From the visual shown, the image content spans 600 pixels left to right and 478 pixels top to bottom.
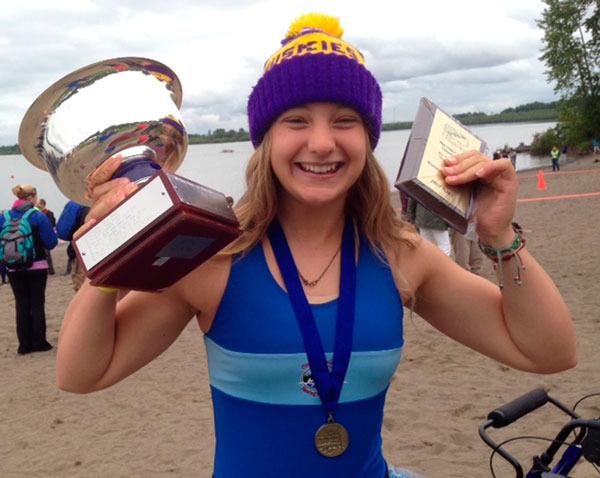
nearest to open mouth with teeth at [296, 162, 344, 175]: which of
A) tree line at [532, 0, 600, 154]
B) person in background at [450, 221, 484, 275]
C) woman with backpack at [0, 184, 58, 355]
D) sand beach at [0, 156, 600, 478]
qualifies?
sand beach at [0, 156, 600, 478]

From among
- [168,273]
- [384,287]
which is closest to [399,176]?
[384,287]

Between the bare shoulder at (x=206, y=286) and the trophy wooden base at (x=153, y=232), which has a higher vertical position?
the trophy wooden base at (x=153, y=232)

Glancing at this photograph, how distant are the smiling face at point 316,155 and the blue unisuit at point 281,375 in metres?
0.21

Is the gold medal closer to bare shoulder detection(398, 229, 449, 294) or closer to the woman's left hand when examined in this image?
bare shoulder detection(398, 229, 449, 294)

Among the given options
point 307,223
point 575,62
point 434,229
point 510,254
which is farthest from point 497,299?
point 575,62

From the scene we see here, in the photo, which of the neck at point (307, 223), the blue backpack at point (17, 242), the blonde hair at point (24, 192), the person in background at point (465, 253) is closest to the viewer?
the neck at point (307, 223)

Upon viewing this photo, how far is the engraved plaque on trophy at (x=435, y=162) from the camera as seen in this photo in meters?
1.46

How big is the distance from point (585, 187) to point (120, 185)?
2512 centimetres

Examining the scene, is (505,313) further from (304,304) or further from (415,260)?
(304,304)

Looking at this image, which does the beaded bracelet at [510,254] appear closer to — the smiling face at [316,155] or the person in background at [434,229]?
the smiling face at [316,155]

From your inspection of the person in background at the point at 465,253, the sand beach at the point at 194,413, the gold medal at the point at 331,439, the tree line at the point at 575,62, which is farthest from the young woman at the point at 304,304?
the tree line at the point at 575,62

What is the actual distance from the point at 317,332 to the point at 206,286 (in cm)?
29

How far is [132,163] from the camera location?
5.32 ft

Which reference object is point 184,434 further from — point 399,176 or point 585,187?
point 585,187
